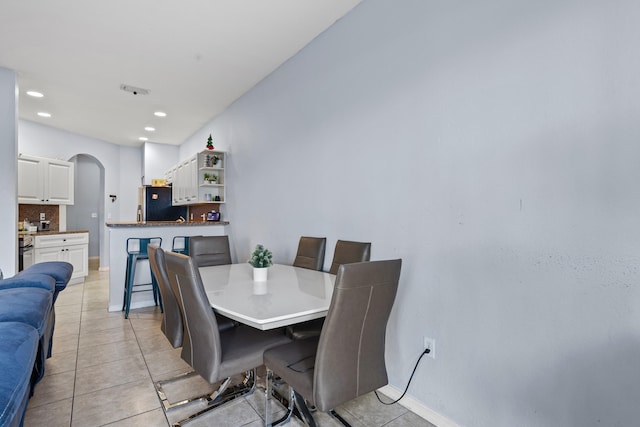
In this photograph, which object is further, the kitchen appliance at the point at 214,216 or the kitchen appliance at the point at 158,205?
the kitchen appliance at the point at 158,205

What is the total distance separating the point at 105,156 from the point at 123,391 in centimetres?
631

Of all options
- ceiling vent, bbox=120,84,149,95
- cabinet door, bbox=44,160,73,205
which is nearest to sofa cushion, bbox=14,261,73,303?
ceiling vent, bbox=120,84,149,95

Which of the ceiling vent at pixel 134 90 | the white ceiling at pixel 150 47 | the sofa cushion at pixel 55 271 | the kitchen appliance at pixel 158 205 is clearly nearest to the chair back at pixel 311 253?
the sofa cushion at pixel 55 271

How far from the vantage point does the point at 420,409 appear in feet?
6.50

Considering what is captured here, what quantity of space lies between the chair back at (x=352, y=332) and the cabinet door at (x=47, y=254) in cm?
563

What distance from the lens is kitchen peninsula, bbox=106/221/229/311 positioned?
3.97 m

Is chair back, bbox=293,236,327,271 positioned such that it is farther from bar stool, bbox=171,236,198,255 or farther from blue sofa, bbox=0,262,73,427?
bar stool, bbox=171,236,198,255

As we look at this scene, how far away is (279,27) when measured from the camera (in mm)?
2885

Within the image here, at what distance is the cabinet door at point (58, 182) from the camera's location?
5.54 metres

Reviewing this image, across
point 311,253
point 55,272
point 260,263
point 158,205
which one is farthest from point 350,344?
point 158,205

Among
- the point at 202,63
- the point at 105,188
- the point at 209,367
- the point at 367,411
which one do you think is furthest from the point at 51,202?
the point at 367,411

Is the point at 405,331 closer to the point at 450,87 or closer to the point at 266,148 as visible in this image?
the point at 450,87

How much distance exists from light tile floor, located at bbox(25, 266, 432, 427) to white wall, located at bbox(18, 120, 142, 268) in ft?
13.1

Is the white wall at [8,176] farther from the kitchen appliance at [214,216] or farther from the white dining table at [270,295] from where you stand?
the white dining table at [270,295]
